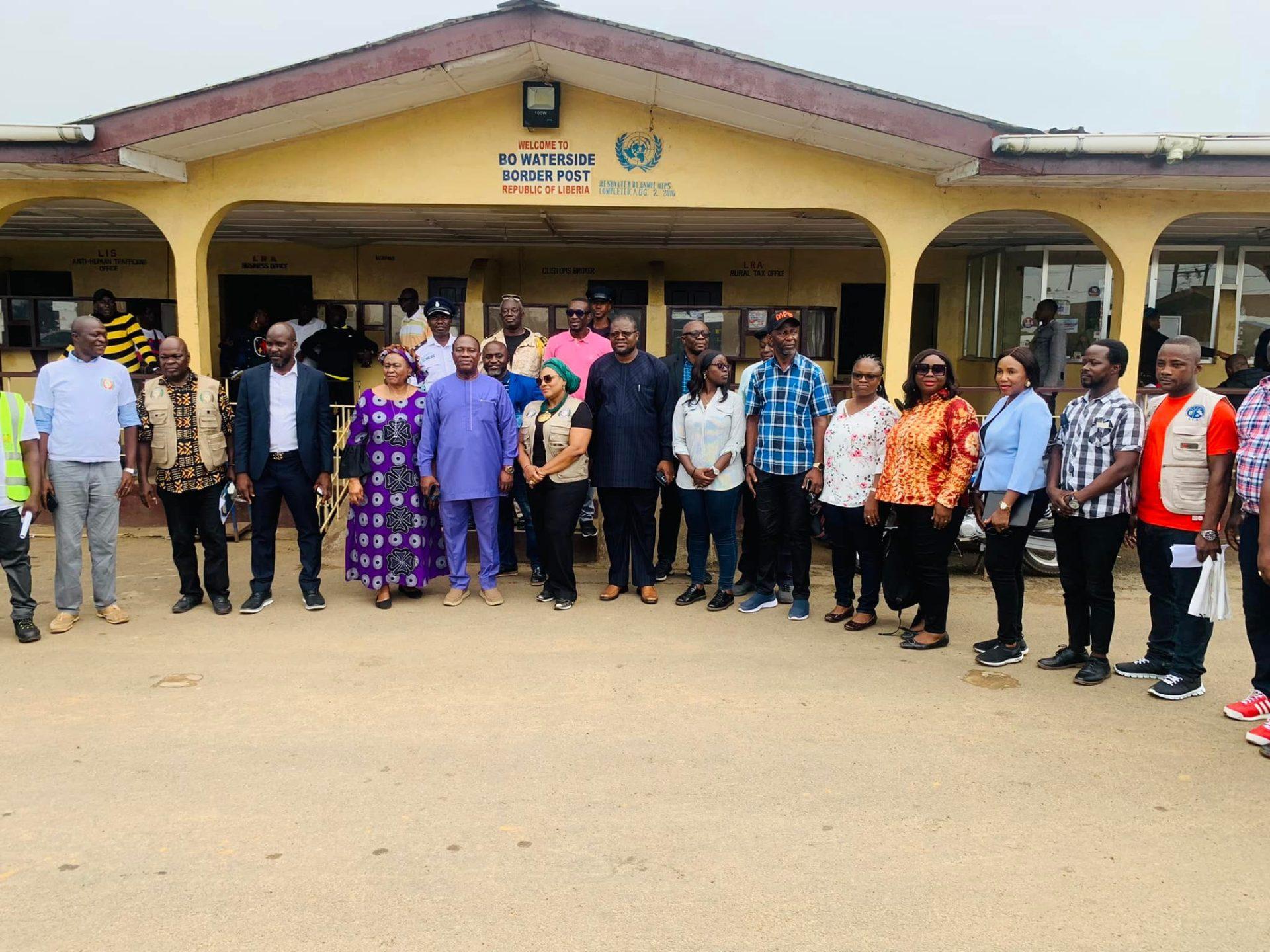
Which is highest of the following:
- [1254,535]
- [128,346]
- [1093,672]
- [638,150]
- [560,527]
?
[638,150]

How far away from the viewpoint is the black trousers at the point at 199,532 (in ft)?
20.1

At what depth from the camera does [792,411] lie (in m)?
6.01

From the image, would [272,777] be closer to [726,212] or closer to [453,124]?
[453,124]

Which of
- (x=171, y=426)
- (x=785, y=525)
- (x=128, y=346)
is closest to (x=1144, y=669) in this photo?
(x=785, y=525)

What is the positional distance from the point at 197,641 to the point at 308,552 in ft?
3.16

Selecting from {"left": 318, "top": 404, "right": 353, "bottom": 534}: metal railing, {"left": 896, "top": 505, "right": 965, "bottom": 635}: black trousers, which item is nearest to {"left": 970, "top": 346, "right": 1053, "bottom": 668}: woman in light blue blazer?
{"left": 896, "top": 505, "right": 965, "bottom": 635}: black trousers

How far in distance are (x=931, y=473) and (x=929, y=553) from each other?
1.48 feet

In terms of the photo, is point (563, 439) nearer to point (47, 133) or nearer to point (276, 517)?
point (276, 517)

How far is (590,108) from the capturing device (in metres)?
7.98

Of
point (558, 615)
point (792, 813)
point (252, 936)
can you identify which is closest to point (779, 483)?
point (558, 615)

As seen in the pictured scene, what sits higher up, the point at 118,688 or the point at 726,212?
the point at 726,212

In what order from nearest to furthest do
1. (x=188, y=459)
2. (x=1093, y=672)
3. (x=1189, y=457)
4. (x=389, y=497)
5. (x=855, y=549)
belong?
(x=1189, y=457) < (x=1093, y=672) < (x=855, y=549) < (x=188, y=459) < (x=389, y=497)

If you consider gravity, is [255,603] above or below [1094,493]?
below

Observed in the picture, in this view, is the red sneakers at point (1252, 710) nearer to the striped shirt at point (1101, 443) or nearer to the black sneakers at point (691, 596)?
the striped shirt at point (1101, 443)
